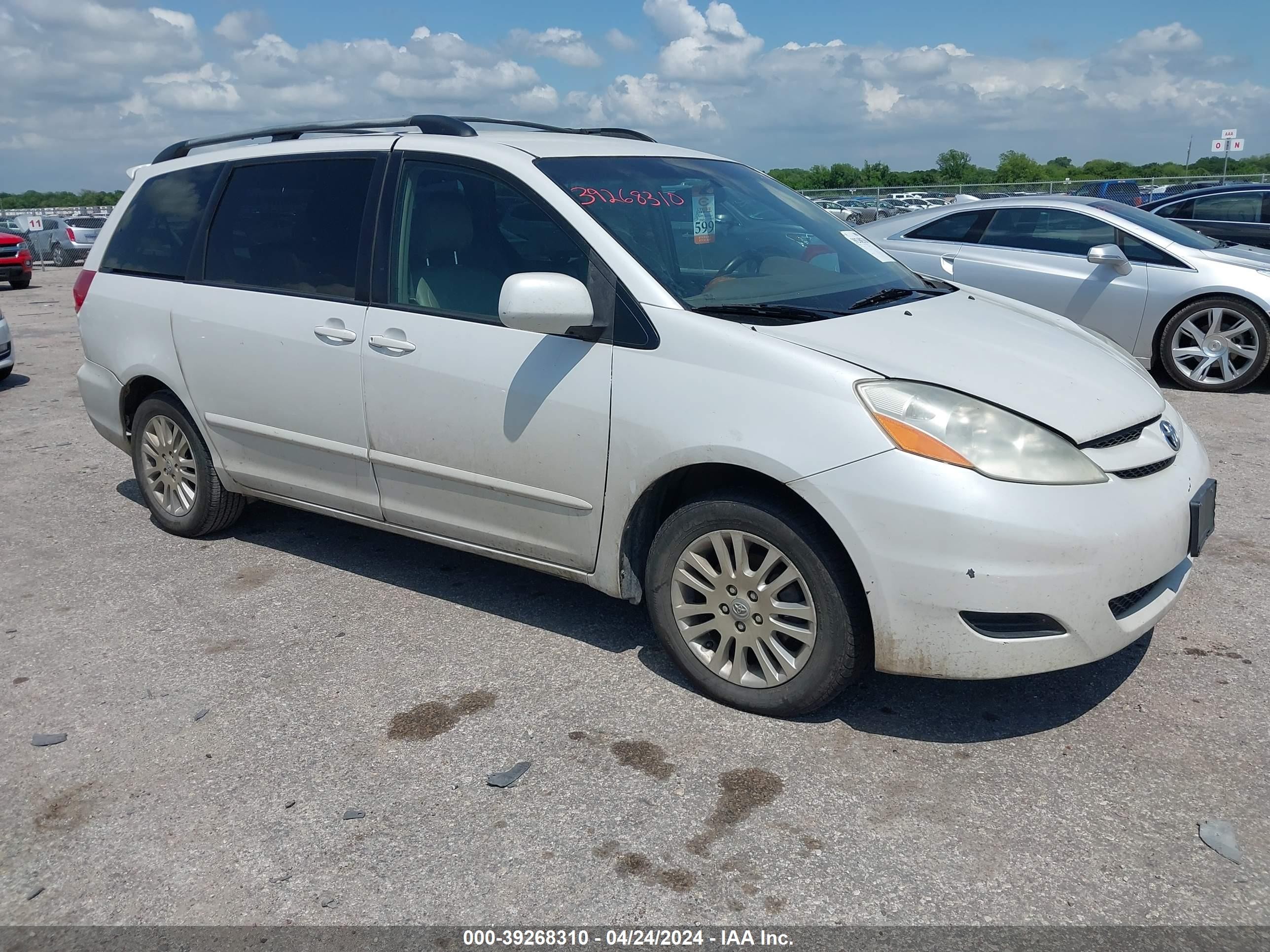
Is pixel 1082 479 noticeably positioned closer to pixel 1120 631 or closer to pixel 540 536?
pixel 1120 631

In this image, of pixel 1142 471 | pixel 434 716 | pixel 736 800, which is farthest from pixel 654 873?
pixel 1142 471

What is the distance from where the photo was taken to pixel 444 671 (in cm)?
387

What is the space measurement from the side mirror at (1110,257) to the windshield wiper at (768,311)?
18.1ft

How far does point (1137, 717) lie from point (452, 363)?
262 centimetres

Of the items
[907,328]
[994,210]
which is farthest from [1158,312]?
[907,328]

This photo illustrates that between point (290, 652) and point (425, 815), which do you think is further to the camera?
point (290, 652)

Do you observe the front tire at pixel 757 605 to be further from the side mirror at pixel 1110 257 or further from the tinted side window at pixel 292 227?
the side mirror at pixel 1110 257

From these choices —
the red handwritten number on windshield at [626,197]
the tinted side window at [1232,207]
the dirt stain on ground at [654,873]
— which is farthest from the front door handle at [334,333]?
the tinted side window at [1232,207]

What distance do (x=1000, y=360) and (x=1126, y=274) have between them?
584cm

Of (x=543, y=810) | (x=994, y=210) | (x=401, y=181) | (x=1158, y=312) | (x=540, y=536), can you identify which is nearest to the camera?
(x=543, y=810)

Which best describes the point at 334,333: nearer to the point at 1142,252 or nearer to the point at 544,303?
the point at 544,303

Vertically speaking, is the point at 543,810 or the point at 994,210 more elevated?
the point at 994,210

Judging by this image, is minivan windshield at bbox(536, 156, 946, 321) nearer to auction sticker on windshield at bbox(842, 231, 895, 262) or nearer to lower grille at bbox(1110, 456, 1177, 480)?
auction sticker on windshield at bbox(842, 231, 895, 262)

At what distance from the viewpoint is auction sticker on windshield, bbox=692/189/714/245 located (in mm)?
3932
